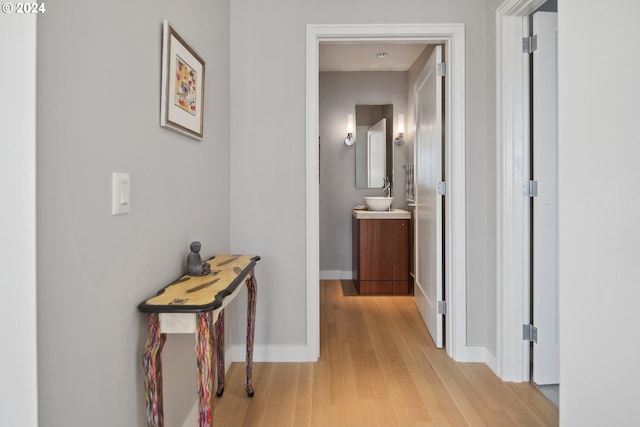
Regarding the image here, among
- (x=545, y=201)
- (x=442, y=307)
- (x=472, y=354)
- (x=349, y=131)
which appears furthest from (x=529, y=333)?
(x=349, y=131)

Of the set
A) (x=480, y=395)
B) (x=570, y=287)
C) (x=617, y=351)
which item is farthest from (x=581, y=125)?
(x=480, y=395)

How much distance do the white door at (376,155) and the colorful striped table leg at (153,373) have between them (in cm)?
400

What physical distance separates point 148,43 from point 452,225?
2.06 metres

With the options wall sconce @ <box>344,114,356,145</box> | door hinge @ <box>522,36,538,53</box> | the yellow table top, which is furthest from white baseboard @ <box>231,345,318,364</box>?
wall sconce @ <box>344,114,356,145</box>

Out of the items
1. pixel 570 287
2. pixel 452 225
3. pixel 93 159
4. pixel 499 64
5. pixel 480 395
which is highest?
pixel 499 64

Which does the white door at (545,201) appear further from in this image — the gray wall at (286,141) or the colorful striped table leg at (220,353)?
the colorful striped table leg at (220,353)

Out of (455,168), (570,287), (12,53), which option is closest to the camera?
(12,53)

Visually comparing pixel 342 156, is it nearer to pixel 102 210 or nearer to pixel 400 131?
pixel 400 131

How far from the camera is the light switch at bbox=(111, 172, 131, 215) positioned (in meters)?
1.14

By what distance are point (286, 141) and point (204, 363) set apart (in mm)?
1690

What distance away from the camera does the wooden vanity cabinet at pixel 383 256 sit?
14.2ft

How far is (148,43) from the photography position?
138 centimetres

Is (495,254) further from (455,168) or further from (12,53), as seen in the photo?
(12,53)

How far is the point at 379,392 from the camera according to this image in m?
2.21
